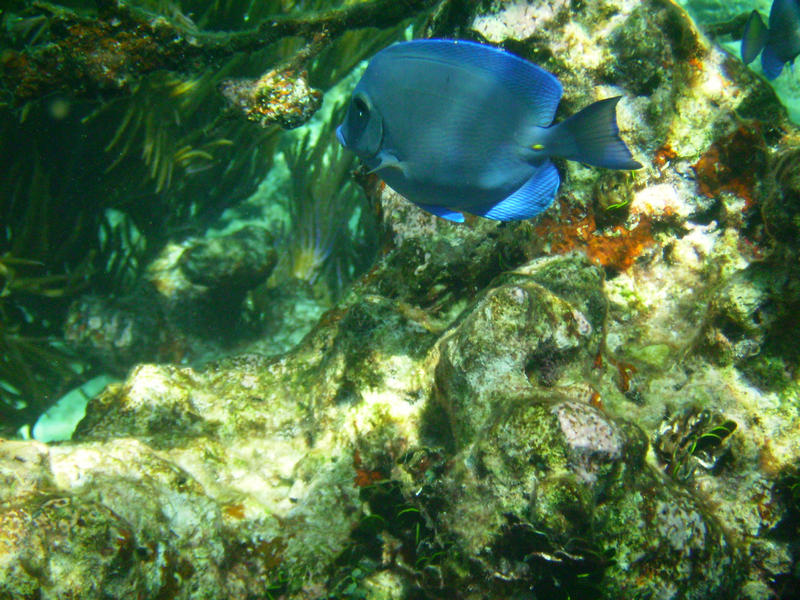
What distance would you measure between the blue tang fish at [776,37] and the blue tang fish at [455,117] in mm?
3486

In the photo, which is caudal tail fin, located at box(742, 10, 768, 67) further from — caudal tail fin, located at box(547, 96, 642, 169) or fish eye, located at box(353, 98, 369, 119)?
fish eye, located at box(353, 98, 369, 119)

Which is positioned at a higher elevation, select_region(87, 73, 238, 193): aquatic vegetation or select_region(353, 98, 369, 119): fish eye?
select_region(353, 98, 369, 119): fish eye

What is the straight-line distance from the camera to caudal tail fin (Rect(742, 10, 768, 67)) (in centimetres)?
376

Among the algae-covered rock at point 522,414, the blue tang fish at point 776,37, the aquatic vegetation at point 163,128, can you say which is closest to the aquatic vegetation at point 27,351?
the aquatic vegetation at point 163,128

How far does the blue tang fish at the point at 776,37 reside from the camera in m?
3.53

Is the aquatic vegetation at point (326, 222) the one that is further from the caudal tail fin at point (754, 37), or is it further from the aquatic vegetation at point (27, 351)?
the caudal tail fin at point (754, 37)

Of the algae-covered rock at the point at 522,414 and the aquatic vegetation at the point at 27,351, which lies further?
the aquatic vegetation at the point at 27,351

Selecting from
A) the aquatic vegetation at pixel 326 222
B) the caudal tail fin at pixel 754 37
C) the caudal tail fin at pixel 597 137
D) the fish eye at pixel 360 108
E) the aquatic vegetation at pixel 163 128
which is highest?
the caudal tail fin at pixel 754 37

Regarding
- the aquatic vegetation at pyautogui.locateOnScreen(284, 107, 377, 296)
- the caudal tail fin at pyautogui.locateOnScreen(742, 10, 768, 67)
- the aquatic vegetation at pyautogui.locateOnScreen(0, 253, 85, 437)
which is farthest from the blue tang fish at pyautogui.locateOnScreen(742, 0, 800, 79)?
the aquatic vegetation at pyautogui.locateOnScreen(0, 253, 85, 437)

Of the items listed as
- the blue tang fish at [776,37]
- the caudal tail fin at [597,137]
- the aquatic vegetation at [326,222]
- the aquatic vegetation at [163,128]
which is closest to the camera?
the caudal tail fin at [597,137]

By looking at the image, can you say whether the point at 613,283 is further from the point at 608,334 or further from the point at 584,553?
the point at 584,553

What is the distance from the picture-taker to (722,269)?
284 cm

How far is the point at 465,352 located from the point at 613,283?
152 centimetres

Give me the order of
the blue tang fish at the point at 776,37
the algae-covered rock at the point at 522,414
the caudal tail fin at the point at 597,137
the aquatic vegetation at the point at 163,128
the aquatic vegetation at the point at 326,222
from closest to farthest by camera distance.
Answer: the caudal tail fin at the point at 597,137 < the algae-covered rock at the point at 522,414 < the blue tang fish at the point at 776,37 < the aquatic vegetation at the point at 163,128 < the aquatic vegetation at the point at 326,222
